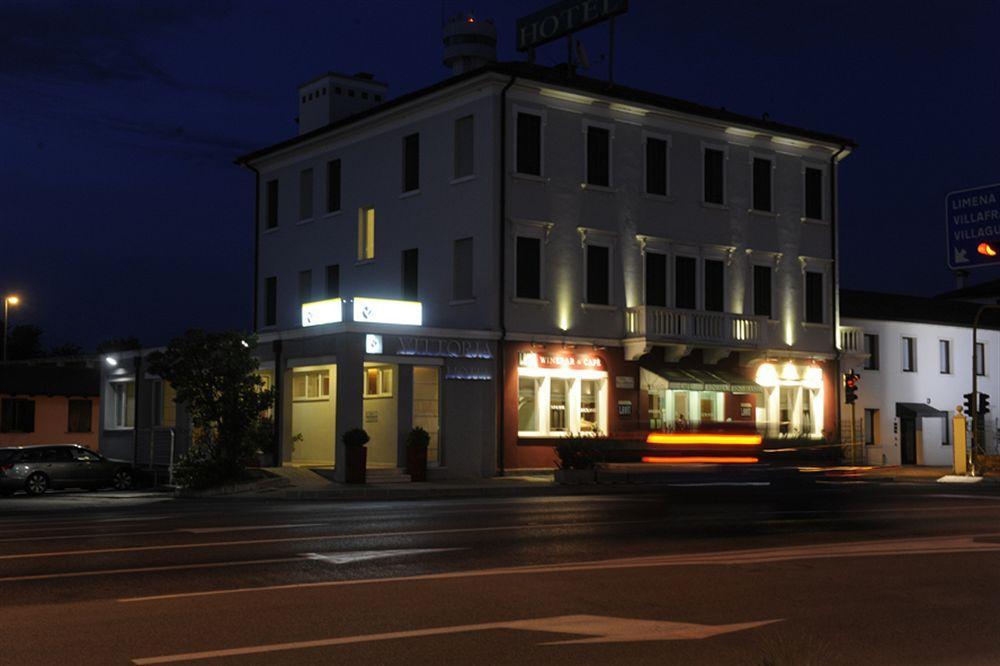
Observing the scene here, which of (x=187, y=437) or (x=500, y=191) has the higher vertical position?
(x=500, y=191)

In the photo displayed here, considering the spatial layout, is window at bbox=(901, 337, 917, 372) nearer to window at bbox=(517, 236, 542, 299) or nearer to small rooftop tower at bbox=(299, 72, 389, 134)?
window at bbox=(517, 236, 542, 299)

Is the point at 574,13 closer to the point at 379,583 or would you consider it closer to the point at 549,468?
the point at 549,468

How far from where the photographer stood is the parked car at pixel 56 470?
33688 mm

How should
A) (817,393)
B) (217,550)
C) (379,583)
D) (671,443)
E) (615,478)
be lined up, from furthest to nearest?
(817,393) → (615,478) → (671,443) → (217,550) → (379,583)

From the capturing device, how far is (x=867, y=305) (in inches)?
2093

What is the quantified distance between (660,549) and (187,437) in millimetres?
26977

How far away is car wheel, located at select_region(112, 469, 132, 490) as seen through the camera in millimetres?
35906

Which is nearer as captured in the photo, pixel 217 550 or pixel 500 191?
pixel 217 550

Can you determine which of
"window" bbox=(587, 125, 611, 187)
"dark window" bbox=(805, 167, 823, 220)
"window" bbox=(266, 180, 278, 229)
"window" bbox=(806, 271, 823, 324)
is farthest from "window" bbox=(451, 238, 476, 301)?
"dark window" bbox=(805, 167, 823, 220)

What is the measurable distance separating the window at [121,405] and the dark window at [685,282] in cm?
1937

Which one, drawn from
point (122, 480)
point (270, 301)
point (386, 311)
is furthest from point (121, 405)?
point (386, 311)

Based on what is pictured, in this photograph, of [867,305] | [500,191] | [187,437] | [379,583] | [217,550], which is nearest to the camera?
[379,583]

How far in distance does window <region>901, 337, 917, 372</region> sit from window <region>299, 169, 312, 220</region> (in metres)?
25.5

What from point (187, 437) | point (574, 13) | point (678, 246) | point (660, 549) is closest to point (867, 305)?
point (678, 246)
